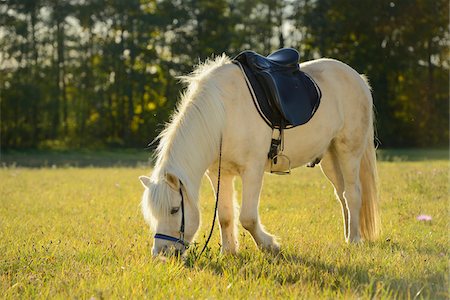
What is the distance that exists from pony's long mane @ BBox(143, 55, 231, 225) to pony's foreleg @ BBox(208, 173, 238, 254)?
470 mm

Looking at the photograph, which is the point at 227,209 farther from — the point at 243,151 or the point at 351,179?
the point at 351,179

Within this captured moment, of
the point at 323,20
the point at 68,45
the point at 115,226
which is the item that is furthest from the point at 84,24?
the point at 115,226

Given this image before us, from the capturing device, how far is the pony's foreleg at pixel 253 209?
5.03 m

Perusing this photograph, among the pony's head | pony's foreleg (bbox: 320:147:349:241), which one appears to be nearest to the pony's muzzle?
the pony's head

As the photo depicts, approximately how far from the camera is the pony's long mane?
14.8 feet

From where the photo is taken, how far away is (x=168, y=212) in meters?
4.50

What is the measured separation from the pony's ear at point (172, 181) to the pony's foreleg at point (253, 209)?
30.4 inches

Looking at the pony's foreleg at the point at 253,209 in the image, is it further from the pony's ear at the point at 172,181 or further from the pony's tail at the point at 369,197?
the pony's tail at the point at 369,197

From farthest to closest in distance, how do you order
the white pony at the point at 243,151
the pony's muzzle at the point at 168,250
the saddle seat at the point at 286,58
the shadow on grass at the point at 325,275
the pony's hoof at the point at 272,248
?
the saddle seat at the point at 286,58 → the pony's hoof at the point at 272,248 → the white pony at the point at 243,151 → the pony's muzzle at the point at 168,250 → the shadow on grass at the point at 325,275

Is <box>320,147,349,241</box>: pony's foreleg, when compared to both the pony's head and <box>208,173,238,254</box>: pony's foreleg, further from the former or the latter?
the pony's head

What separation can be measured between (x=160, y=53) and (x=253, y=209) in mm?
27921

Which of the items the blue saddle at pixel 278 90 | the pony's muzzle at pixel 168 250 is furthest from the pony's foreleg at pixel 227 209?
the pony's muzzle at pixel 168 250

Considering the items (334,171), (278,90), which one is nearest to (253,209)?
(278,90)

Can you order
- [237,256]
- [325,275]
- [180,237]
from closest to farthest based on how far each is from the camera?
[325,275], [180,237], [237,256]
